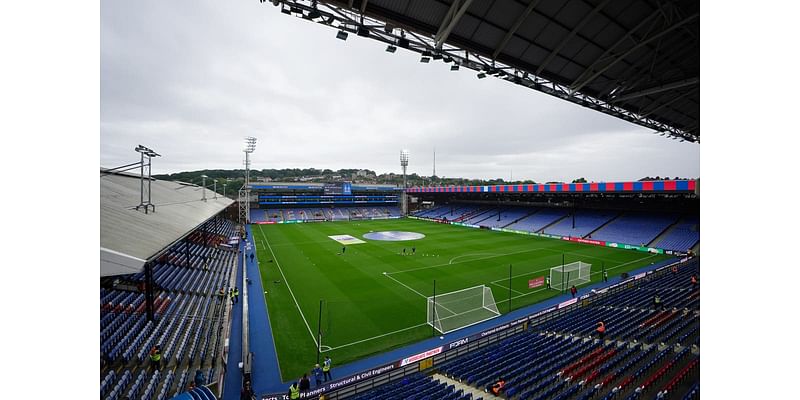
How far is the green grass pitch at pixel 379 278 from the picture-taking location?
55.2 feet

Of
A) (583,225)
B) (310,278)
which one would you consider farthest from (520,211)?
(310,278)

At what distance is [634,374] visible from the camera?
1204 cm

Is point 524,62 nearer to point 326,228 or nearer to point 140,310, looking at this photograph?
point 140,310

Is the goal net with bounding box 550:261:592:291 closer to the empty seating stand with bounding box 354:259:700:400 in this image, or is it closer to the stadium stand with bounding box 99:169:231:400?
the empty seating stand with bounding box 354:259:700:400

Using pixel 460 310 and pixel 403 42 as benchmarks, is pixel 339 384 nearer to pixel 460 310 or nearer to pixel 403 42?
pixel 460 310

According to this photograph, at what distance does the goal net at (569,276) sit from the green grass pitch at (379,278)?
100 cm

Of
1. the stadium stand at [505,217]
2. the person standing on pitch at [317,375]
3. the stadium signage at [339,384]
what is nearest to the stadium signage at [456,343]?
the stadium signage at [339,384]

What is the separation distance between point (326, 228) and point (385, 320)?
38653mm

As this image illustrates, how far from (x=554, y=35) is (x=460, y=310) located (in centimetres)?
1477

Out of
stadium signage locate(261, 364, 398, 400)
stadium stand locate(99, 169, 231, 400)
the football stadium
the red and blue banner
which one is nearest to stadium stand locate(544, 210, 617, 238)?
the red and blue banner

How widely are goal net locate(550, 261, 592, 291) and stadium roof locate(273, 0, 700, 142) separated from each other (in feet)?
43.7

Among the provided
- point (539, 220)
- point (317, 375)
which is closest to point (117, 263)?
point (317, 375)

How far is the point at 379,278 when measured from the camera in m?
26.5

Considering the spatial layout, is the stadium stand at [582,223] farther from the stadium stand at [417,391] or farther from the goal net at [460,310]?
the stadium stand at [417,391]
